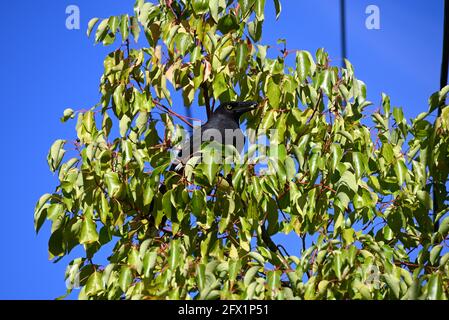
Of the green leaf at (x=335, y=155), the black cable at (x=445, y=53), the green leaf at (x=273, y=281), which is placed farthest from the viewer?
the black cable at (x=445, y=53)

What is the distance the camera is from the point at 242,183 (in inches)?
168

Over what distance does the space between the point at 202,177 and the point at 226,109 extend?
3.89ft

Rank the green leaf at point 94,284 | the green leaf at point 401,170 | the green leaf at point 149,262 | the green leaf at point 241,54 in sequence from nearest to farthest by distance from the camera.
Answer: the green leaf at point 149,262, the green leaf at point 94,284, the green leaf at point 401,170, the green leaf at point 241,54

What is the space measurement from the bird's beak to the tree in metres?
0.06

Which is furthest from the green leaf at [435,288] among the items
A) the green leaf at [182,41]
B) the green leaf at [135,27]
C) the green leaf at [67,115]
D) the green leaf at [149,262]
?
the green leaf at [67,115]

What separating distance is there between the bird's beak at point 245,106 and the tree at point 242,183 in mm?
55

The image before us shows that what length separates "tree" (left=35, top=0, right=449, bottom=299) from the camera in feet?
13.3

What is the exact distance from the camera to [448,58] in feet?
17.8

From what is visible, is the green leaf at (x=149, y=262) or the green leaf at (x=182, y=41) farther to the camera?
the green leaf at (x=182, y=41)

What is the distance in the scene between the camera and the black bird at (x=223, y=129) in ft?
17.0

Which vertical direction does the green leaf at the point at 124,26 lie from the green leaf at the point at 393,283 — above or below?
above

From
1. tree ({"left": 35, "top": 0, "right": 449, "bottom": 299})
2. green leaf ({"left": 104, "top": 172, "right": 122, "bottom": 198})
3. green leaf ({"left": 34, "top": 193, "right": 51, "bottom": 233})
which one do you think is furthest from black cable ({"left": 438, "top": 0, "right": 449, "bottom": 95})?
green leaf ({"left": 34, "top": 193, "right": 51, "bottom": 233})

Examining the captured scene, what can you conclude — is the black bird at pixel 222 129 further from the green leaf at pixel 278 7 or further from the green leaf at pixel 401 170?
the green leaf at pixel 401 170

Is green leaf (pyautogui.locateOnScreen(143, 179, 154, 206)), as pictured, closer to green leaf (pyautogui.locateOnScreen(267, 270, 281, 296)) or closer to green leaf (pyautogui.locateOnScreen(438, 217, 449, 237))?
green leaf (pyautogui.locateOnScreen(267, 270, 281, 296))
